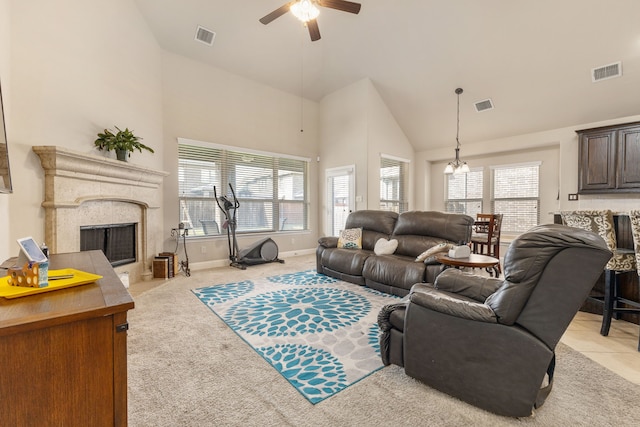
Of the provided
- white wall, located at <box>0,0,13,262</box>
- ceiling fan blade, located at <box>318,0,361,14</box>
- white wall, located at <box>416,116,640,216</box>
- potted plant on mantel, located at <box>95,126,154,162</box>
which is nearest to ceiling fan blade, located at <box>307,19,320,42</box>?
ceiling fan blade, located at <box>318,0,361,14</box>

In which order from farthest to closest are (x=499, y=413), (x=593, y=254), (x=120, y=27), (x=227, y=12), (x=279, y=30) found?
(x=279, y=30)
(x=227, y=12)
(x=120, y=27)
(x=499, y=413)
(x=593, y=254)

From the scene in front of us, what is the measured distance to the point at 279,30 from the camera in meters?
4.98

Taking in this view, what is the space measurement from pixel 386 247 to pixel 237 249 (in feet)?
9.20

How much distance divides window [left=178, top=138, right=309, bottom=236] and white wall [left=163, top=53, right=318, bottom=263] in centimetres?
15

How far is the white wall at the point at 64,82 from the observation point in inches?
105

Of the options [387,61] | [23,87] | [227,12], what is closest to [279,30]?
[227,12]

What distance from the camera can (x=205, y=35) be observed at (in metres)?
4.79

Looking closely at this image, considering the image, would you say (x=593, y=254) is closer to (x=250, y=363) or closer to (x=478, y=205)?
(x=250, y=363)

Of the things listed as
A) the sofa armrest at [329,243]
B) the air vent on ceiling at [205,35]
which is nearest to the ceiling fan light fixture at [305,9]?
the air vent on ceiling at [205,35]

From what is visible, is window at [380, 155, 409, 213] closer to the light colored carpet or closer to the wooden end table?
the wooden end table

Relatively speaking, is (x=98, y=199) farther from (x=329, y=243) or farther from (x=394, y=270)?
(x=394, y=270)

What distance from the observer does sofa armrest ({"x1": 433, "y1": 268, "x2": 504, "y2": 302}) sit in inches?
78.3

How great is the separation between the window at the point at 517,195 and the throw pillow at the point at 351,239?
375cm

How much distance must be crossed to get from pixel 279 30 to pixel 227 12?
0.89m
